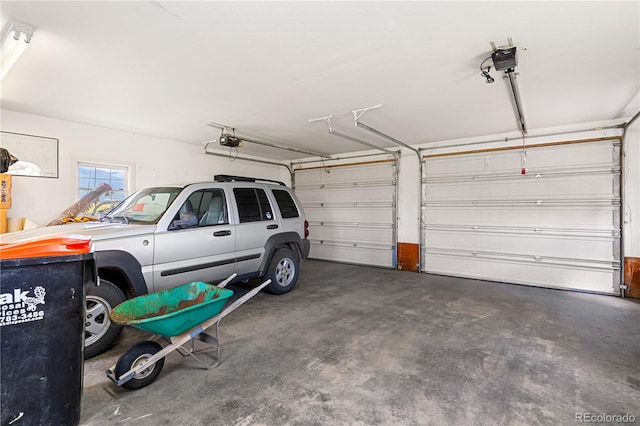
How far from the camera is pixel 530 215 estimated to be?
579 cm

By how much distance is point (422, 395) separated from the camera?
7.52 ft

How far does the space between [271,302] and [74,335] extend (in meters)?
2.89

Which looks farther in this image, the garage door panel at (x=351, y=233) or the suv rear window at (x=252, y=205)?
the garage door panel at (x=351, y=233)

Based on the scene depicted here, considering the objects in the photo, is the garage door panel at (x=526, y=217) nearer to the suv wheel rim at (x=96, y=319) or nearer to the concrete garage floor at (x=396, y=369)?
the concrete garage floor at (x=396, y=369)

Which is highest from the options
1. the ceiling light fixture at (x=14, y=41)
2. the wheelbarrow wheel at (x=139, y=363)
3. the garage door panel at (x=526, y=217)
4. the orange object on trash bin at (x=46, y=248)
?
the ceiling light fixture at (x=14, y=41)

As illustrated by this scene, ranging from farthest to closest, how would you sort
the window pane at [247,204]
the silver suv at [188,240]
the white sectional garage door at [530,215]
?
the white sectional garage door at [530,215] < the window pane at [247,204] < the silver suv at [188,240]

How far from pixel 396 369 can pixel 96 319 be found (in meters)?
2.81

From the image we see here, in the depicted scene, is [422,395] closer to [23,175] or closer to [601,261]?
[601,261]

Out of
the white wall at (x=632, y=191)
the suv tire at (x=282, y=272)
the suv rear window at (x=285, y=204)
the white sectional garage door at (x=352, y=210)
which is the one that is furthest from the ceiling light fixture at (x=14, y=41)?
the white wall at (x=632, y=191)

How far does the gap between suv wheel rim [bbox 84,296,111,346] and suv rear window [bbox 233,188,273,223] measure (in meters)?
1.88

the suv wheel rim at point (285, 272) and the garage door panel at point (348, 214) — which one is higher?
the garage door panel at point (348, 214)

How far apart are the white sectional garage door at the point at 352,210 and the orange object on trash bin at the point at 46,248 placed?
644cm

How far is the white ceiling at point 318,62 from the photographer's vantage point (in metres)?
2.43

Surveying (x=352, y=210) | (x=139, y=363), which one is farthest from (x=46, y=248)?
(x=352, y=210)
